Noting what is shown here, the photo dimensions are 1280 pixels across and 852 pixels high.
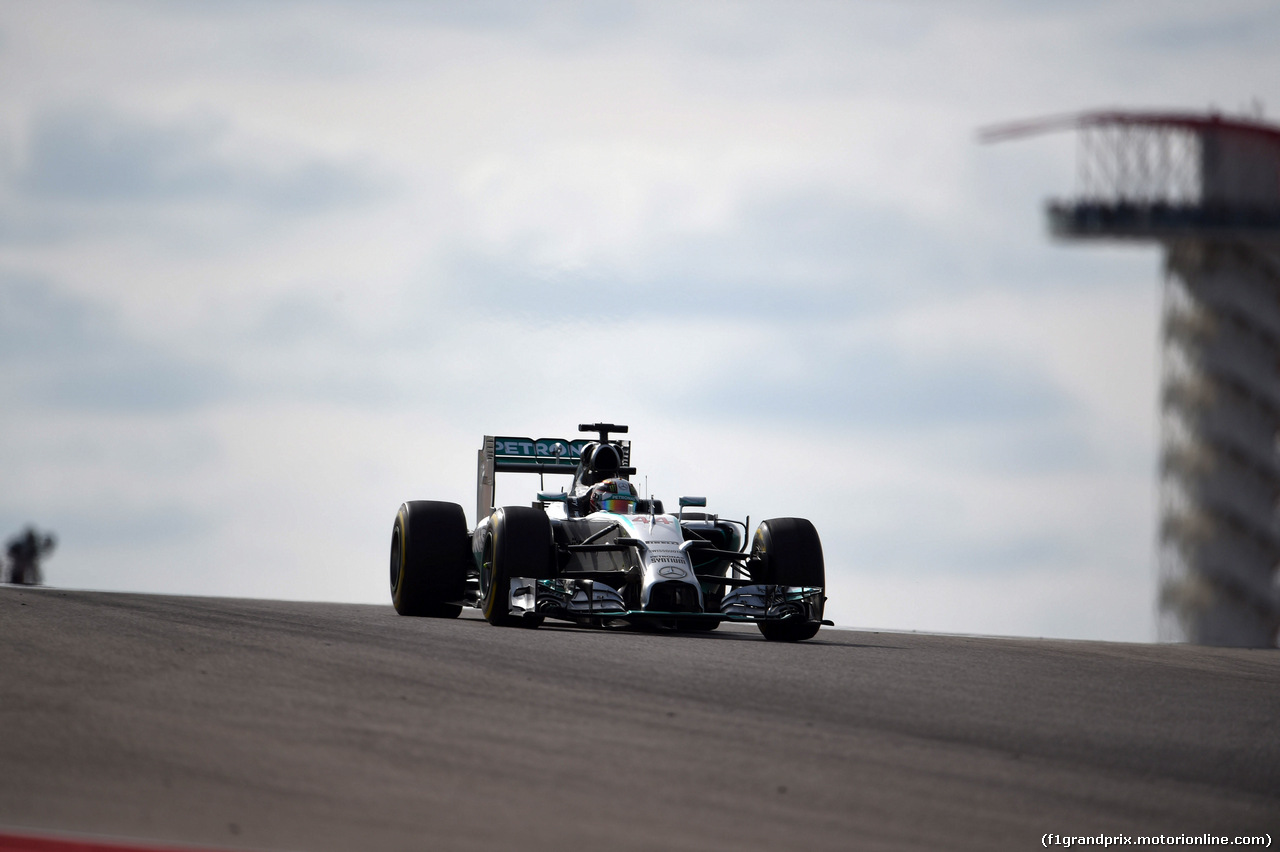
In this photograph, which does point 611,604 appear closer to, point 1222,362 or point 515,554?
point 515,554

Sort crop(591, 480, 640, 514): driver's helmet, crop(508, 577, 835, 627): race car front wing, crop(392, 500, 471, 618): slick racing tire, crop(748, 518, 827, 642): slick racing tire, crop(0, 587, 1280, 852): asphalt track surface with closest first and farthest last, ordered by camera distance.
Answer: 1. crop(0, 587, 1280, 852): asphalt track surface
2. crop(508, 577, 835, 627): race car front wing
3. crop(748, 518, 827, 642): slick racing tire
4. crop(591, 480, 640, 514): driver's helmet
5. crop(392, 500, 471, 618): slick racing tire

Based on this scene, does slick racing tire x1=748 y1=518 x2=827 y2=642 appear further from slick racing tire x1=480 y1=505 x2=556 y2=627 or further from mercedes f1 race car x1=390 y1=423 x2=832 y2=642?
slick racing tire x1=480 y1=505 x2=556 y2=627

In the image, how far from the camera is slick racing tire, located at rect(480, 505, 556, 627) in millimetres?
15969

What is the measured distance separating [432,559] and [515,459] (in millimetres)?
2368

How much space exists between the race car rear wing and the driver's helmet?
243cm

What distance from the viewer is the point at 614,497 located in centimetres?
1756

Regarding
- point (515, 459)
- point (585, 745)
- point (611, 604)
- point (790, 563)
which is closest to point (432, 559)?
point (515, 459)

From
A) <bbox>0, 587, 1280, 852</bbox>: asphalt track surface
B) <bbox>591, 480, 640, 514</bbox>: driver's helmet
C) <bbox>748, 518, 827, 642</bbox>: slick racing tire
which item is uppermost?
<bbox>591, 480, 640, 514</bbox>: driver's helmet

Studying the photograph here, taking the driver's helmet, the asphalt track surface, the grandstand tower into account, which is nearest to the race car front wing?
the driver's helmet

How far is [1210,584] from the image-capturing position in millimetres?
48969

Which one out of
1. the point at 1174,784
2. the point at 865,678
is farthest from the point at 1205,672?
the point at 1174,784

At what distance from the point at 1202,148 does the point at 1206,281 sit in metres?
4.31

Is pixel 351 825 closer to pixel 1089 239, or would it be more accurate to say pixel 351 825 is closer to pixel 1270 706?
pixel 1270 706

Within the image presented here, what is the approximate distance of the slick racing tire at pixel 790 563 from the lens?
16.9 metres
